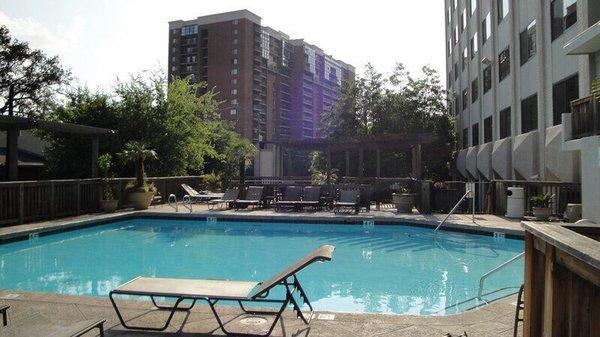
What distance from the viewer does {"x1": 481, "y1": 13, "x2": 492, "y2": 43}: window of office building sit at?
24.5 m

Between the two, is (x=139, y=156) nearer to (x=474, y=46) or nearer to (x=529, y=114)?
(x=529, y=114)

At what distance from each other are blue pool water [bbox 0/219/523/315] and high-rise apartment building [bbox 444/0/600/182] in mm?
6702

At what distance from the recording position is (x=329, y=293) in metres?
7.19

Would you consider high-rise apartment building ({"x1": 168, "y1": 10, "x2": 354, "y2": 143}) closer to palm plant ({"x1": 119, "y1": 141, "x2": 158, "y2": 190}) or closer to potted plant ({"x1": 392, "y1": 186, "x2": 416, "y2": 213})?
palm plant ({"x1": 119, "y1": 141, "x2": 158, "y2": 190})

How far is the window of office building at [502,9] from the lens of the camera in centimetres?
2177

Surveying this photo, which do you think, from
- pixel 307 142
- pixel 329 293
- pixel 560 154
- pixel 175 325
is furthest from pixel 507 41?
pixel 175 325

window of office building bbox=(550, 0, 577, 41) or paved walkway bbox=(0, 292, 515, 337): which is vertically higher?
window of office building bbox=(550, 0, 577, 41)

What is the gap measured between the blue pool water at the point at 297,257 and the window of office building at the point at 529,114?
8.92 m

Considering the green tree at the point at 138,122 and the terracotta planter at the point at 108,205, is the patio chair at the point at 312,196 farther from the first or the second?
the green tree at the point at 138,122

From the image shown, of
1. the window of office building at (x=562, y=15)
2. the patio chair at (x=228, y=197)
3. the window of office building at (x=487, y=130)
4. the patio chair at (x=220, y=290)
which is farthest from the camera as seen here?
the window of office building at (x=487, y=130)

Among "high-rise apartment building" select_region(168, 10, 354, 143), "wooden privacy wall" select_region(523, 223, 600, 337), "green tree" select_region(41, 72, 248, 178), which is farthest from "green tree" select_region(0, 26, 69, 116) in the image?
"high-rise apartment building" select_region(168, 10, 354, 143)

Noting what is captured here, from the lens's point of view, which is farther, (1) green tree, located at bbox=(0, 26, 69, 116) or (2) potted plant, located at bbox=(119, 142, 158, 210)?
(1) green tree, located at bbox=(0, 26, 69, 116)

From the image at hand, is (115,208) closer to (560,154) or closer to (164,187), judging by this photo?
(164,187)

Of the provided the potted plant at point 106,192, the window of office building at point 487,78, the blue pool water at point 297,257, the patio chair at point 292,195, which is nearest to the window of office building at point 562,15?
the window of office building at point 487,78
